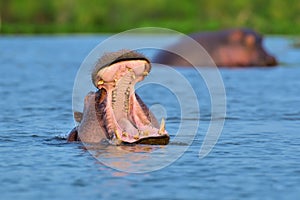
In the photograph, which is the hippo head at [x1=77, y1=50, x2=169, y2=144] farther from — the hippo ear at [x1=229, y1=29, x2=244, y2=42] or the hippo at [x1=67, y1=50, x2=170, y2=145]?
the hippo ear at [x1=229, y1=29, x2=244, y2=42]

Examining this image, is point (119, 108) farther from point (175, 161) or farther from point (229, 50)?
point (229, 50)

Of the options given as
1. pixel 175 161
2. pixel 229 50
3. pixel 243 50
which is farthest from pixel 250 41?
pixel 175 161

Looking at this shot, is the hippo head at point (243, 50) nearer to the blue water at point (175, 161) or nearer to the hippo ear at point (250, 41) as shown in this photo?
the hippo ear at point (250, 41)

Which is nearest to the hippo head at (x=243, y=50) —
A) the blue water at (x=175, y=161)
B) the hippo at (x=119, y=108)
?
the blue water at (x=175, y=161)

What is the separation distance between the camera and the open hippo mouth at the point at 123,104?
393 inches

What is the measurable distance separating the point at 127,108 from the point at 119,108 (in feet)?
0.32

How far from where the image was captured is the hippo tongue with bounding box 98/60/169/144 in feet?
32.9

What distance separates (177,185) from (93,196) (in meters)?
0.84

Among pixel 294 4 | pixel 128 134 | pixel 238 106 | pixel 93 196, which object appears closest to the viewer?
pixel 93 196

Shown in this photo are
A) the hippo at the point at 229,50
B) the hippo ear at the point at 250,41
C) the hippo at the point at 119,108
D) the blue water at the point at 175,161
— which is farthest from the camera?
the hippo at the point at 229,50

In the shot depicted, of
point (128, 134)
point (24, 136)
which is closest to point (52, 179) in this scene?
point (128, 134)

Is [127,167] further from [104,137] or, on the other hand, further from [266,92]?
[266,92]

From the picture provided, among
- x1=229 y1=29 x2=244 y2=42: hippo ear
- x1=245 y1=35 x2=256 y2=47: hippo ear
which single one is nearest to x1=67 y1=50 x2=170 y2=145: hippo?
x1=245 y1=35 x2=256 y2=47: hippo ear

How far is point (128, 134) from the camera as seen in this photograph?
10133mm
